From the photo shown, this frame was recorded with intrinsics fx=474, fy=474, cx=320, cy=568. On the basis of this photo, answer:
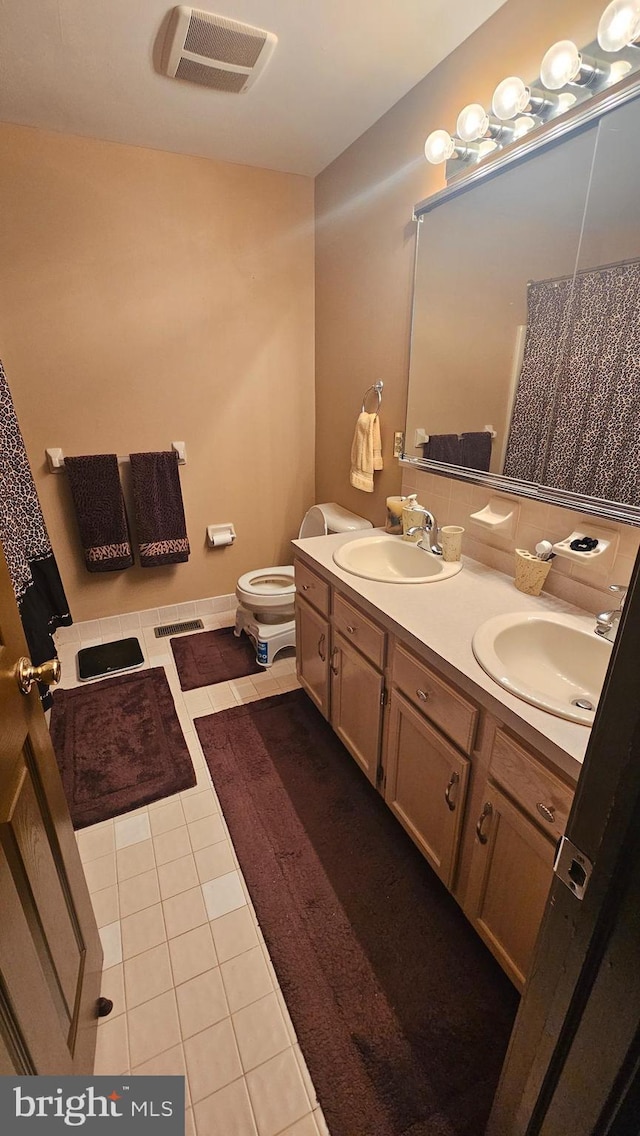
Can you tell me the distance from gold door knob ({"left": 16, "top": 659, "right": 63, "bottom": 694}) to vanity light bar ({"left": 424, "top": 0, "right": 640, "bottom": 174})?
1.80 m

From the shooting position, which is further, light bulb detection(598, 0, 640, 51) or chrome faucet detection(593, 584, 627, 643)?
chrome faucet detection(593, 584, 627, 643)

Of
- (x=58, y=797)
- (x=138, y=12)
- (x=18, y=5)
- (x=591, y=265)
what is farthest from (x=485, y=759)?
(x=18, y=5)

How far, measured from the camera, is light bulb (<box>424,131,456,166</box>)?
1.52 meters

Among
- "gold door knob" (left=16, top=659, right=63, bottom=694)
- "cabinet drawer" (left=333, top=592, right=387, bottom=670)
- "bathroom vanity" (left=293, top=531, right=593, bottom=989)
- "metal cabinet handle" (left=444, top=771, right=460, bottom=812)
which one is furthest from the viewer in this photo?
"cabinet drawer" (left=333, top=592, right=387, bottom=670)

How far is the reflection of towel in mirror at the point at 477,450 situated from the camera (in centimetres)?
165

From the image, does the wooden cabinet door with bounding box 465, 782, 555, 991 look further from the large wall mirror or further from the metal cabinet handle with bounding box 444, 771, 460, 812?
the large wall mirror

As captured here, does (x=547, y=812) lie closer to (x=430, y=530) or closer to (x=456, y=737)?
(x=456, y=737)

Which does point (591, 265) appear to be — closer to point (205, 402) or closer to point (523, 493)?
point (523, 493)

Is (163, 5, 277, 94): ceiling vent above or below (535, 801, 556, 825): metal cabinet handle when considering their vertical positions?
above

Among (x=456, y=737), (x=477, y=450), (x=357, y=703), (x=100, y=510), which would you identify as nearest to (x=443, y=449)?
(x=477, y=450)

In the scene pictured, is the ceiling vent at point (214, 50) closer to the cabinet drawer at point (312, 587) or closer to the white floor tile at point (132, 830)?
the cabinet drawer at point (312, 587)

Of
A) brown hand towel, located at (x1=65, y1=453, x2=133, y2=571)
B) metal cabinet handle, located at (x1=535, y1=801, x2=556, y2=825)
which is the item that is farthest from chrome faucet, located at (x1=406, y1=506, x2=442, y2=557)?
brown hand towel, located at (x1=65, y1=453, x2=133, y2=571)

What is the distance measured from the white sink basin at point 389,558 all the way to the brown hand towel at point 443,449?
0.36 metres

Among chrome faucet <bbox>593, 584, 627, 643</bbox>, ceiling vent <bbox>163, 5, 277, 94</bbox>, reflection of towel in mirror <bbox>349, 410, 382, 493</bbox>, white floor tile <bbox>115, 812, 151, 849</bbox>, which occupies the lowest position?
white floor tile <bbox>115, 812, 151, 849</bbox>
